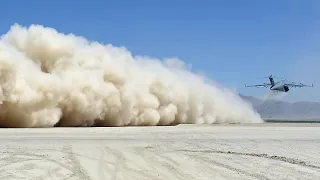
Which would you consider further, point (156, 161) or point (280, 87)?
point (280, 87)

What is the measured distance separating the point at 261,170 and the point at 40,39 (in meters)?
33.5

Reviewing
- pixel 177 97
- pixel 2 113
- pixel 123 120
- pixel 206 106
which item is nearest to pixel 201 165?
pixel 2 113

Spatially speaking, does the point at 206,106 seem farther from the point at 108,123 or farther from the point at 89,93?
the point at 89,93

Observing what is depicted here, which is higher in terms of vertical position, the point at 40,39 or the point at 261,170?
the point at 40,39

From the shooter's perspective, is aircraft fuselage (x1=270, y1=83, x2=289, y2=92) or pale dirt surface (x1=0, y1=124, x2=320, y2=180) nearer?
pale dirt surface (x1=0, y1=124, x2=320, y2=180)

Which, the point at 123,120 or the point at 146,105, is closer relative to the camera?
the point at 123,120

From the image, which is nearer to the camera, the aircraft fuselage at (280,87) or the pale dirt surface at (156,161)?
the pale dirt surface at (156,161)

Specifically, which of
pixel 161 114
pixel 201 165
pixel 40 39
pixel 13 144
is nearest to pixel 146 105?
pixel 161 114

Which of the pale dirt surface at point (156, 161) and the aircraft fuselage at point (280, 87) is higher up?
the aircraft fuselage at point (280, 87)

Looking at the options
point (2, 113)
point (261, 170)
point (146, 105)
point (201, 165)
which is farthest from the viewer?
point (146, 105)

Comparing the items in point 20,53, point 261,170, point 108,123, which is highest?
point 20,53

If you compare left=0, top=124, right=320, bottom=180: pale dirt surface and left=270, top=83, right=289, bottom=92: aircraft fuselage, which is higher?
left=270, top=83, right=289, bottom=92: aircraft fuselage

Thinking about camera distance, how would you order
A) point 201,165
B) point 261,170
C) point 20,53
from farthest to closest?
point 20,53 < point 201,165 < point 261,170

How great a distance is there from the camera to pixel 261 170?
46.4ft
